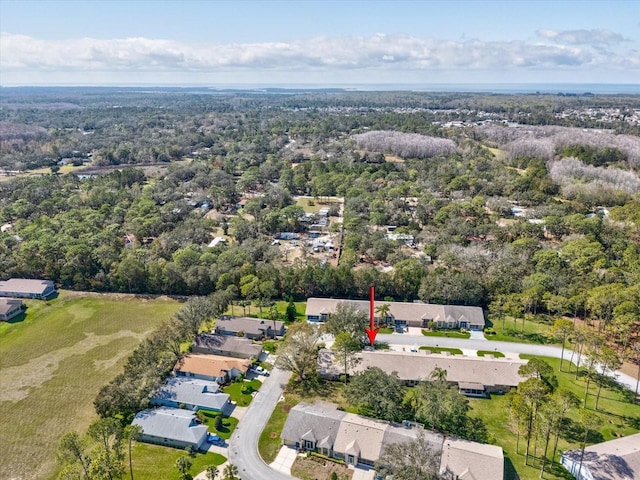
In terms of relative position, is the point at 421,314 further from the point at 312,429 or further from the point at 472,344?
the point at 312,429

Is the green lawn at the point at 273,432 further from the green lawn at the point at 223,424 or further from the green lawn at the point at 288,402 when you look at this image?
the green lawn at the point at 223,424


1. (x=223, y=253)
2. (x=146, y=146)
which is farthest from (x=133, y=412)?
(x=146, y=146)

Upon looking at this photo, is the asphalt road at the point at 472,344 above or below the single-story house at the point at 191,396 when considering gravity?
below

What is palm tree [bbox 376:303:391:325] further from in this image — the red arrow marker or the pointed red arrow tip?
the pointed red arrow tip

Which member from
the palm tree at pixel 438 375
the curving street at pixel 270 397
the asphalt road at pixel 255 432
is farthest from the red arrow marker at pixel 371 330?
the asphalt road at pixel 255 432

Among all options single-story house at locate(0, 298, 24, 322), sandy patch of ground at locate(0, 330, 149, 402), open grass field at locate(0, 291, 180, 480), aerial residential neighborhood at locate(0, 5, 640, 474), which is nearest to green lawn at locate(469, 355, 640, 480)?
aerial residential neighborhood at locate(0, 5, 640, 474)

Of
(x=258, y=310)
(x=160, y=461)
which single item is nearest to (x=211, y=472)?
(x=160, y=461)

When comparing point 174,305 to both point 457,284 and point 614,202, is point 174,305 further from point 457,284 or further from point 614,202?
point 614,202
